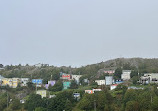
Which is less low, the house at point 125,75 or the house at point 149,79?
the house at point 125,75

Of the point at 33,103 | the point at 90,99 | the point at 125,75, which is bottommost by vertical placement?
the point at 33,103

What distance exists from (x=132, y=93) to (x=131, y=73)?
40.9 ft

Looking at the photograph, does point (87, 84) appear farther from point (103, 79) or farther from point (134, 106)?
point (134, 106)

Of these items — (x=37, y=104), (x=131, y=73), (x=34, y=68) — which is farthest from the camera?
(x=34, y=68)

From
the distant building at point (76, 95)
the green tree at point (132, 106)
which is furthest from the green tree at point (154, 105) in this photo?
the distant building at point (76, 95)

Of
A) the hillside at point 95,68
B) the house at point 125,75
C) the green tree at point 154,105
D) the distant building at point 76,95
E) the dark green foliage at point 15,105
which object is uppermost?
the hillside at point 95,68

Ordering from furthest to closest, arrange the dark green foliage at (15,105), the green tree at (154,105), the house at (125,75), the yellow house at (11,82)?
the yellow house at (11,82), the house at (125,75), the dark green foliage at (15,105), the green tree at (154,105)

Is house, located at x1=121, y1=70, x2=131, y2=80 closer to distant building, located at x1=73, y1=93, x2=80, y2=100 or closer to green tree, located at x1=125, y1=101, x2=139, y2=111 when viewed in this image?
distant building, located at x1=73, y1=93, x2=80, y2=100

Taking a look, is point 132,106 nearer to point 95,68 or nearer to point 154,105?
point 154,105

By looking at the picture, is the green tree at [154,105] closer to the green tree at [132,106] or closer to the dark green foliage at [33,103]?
the green tree at [132,106]

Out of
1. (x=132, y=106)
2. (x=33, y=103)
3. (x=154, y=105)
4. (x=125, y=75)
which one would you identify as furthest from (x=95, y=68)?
(x=154, y=105)

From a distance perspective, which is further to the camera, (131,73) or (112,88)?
(131,73)

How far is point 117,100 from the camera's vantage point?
26000 millimetres

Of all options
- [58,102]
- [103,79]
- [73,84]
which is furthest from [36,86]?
[58,102]
